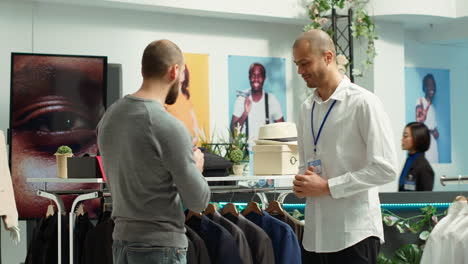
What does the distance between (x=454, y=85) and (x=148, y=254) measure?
7.72 meters

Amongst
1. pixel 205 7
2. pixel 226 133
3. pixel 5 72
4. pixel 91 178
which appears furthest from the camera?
pixel 226 133

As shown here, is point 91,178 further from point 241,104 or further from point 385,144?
point 241,104

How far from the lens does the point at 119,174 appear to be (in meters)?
2.29

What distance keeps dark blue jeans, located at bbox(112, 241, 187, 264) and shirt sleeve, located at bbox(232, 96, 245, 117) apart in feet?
16.5

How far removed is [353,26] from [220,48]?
140cm

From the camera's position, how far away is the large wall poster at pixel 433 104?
8859mm

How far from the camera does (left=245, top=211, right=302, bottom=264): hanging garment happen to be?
143 inches

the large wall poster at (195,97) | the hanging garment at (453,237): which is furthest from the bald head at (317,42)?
the large wall poster at (195,97)

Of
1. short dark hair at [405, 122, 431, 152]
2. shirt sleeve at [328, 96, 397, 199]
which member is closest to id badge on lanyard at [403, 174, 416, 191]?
short dark hair at [405, 122, 431, 152]

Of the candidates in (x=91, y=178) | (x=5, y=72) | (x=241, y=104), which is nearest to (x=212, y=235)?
(x=91, y=178)

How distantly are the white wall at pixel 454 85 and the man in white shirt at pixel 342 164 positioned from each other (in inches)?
258

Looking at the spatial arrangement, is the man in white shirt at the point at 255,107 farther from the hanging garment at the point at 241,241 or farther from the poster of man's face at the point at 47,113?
the hanging garment at the point at 241,241

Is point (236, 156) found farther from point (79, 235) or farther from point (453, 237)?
point (453, 237)

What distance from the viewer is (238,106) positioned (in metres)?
7.35
